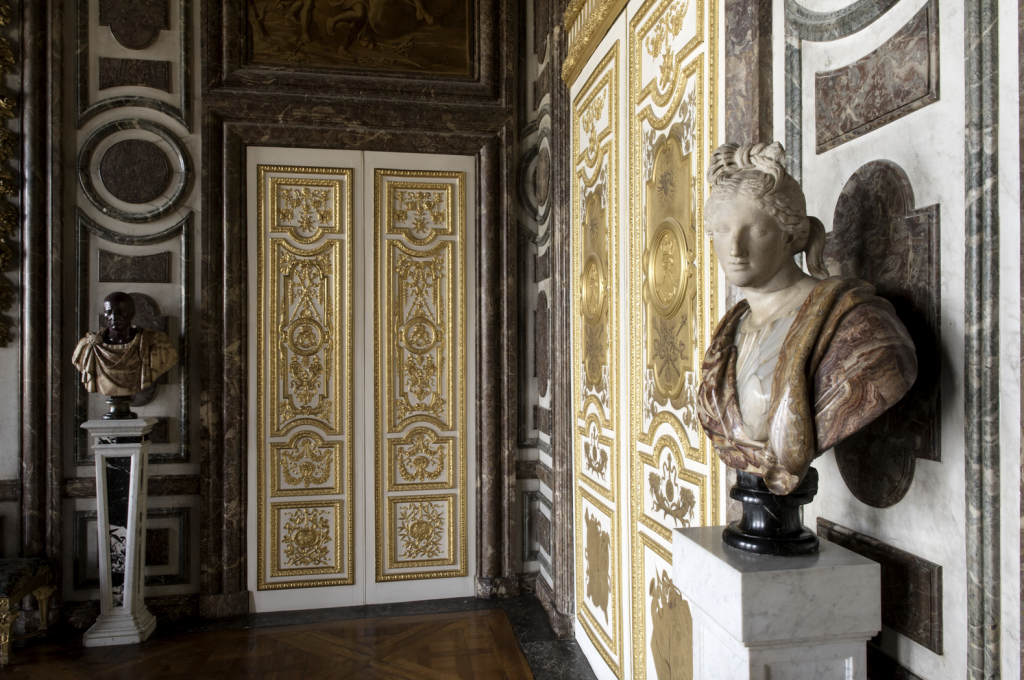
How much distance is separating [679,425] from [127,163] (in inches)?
138

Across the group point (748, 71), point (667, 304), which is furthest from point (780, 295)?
point (667, 304)

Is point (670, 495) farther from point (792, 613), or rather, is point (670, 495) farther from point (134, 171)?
point (134, 171)

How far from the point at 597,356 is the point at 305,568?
2.32 m

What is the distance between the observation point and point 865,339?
1.03 m

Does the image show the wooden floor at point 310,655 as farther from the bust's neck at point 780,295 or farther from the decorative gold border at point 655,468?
the bust's neck at point 780,295

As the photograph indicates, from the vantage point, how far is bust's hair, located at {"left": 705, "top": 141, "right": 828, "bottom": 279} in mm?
1185

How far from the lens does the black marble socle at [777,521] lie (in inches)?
46.9

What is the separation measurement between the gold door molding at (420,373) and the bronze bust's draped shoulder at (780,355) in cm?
291

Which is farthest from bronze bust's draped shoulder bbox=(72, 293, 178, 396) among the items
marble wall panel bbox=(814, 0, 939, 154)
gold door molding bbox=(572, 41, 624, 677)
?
marble wall panel bbox=(814, 0, 939, 154)

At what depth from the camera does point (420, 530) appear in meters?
4.13

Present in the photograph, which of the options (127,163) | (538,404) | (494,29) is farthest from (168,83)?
(538,404)

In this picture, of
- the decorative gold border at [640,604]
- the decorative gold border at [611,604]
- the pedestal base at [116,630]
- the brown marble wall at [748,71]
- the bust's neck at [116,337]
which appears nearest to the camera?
the brown marble wall at [748,71]

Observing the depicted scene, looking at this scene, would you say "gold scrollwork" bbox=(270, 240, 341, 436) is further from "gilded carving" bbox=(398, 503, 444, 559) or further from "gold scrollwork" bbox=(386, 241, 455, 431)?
"gilded carving" bbox=(398, 503, 444, 559)

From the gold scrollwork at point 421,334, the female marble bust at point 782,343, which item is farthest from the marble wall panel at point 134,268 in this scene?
the female marble bust at point 782,343
